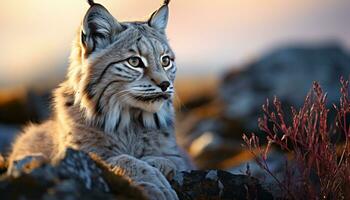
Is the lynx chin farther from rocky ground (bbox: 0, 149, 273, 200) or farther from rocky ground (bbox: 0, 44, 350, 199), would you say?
rocky ground (bbox: 0, 44, 350, 199)

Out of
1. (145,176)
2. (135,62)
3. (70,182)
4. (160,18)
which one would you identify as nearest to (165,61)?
(135,62)

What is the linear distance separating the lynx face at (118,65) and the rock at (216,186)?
1088 mm

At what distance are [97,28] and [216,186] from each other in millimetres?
2513

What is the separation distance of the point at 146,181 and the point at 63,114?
8.26 feet

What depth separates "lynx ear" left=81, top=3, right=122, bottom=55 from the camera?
9086mm

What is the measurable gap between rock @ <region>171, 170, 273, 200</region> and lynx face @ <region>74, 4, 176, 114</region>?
1.09 meters

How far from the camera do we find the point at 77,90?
9406 mm

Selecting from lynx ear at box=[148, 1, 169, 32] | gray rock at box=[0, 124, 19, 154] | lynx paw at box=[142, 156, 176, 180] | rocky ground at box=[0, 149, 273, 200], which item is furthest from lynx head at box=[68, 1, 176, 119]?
gray rock at box=[0, 124, 19, 154]

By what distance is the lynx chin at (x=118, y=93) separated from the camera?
895 centimetres

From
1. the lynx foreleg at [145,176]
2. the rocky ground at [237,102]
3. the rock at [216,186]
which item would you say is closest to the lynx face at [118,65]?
the lynx foreleg at [145,176]

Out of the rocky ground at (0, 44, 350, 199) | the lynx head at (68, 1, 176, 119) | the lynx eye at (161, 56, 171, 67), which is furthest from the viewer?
the rocky ground at (0, 44, 350, 199)

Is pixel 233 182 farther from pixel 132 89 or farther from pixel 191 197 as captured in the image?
pixel 132 89

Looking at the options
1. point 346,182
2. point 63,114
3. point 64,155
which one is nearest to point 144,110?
point 63,114

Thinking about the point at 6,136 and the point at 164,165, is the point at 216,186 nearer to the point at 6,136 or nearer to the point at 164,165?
the point at 164,165
